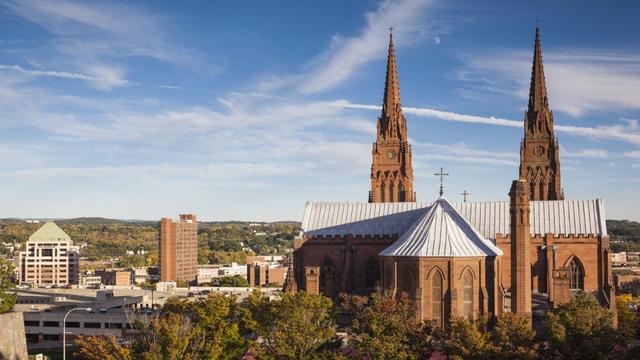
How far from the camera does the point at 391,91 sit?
101625 mm

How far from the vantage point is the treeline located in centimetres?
4619

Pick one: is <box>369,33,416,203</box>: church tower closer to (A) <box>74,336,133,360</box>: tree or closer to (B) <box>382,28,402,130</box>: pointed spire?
(B) <box>382,28,402,130</box>: pointed spire

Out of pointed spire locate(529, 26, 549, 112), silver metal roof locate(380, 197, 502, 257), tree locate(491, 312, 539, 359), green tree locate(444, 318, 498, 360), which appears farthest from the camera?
pointed spire locate(529, 26, 549, 112)

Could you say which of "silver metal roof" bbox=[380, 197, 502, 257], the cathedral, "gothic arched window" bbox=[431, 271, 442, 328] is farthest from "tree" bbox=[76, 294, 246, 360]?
"gothic arched window" bbox=[431, 271, 442, 328]

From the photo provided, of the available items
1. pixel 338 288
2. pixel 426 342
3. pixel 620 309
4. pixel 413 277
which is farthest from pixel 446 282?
pixel 620 309

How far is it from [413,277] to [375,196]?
4068cm

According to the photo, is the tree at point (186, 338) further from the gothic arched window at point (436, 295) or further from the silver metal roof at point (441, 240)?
the gothic arched window at point (436, 295)

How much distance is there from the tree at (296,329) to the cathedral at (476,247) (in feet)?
30.1

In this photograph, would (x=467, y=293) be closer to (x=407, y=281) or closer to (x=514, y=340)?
(x=407, y=281)

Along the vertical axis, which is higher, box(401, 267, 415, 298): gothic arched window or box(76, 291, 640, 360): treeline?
box(401, 267, 415, 298): gothic arched window

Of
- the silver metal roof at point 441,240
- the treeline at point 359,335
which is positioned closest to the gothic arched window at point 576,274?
the silver metal roof at point 441,240

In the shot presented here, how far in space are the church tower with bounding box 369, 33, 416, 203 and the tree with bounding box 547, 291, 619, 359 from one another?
2095 inches

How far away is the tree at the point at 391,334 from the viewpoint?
159 feet

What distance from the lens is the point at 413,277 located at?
61.8m
